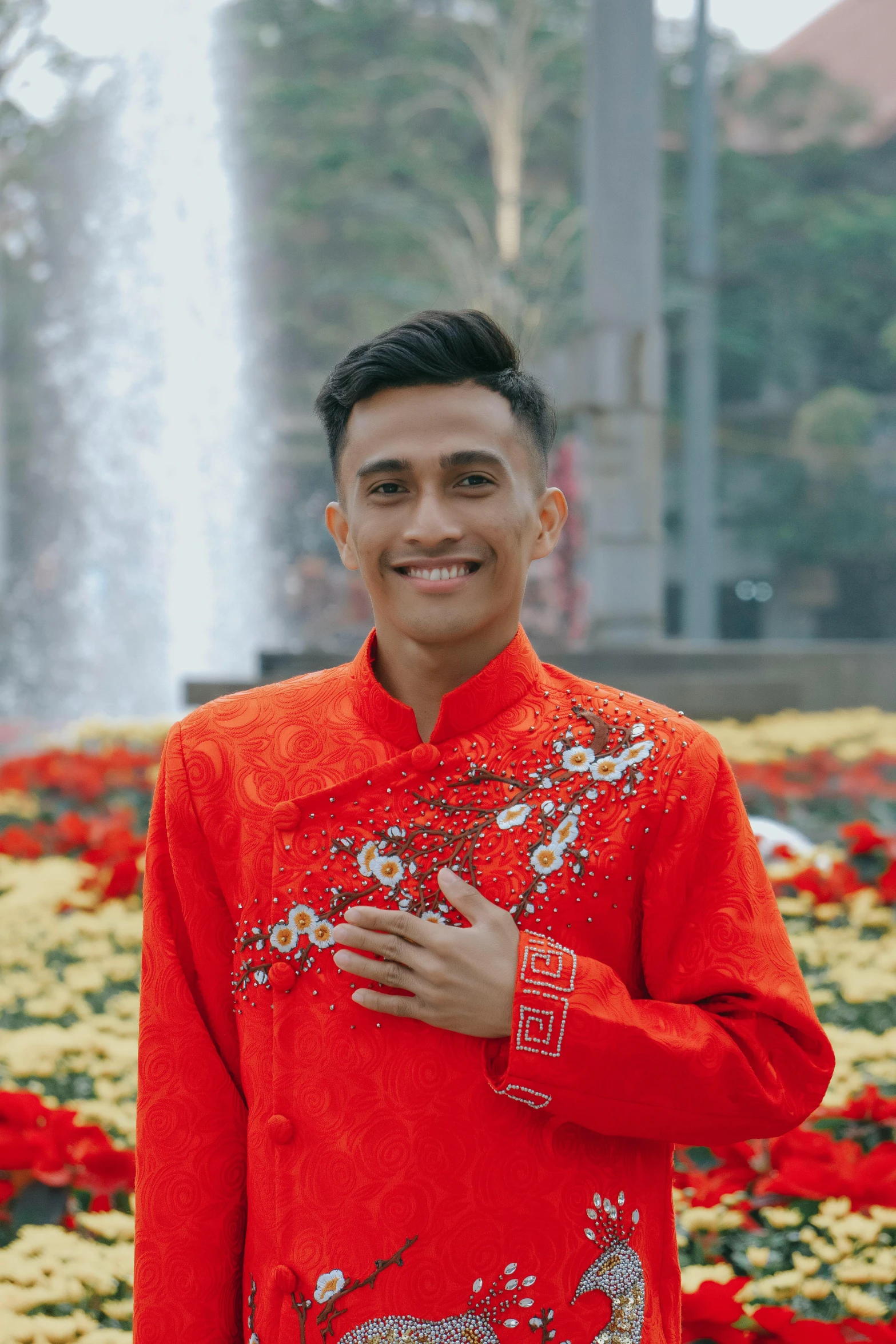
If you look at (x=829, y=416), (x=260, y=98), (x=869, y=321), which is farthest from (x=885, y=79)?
(x=260, y=98)

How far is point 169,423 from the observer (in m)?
16.7

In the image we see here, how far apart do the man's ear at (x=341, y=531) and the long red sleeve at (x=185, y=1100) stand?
0.82ft

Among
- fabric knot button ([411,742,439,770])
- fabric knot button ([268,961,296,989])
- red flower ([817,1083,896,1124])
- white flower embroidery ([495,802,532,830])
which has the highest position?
fabric knot button ([411,742,439,770])

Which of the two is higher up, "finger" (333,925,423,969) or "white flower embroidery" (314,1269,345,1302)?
"finger" (333,925,423,969)

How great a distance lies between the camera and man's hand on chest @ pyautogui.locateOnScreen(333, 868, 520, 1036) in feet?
4.09

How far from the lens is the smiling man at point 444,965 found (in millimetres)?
1271

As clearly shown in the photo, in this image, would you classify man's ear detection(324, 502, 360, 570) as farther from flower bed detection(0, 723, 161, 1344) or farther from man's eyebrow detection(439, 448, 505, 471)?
flower bed detection(0, 723, 161, 1344)

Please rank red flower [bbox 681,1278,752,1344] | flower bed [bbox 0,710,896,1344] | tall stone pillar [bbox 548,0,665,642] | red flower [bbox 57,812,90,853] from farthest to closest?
tall stone pillar [bbox 548,0,665,642]
red flower [bbox 57,812,90,853]
flower bed [bbox 0,710,896,1344]
red flower [bbox 681,1278,752,1344]

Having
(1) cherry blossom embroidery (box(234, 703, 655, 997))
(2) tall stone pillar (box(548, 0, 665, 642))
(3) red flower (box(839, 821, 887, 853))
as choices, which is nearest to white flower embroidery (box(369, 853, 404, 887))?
(1) cherry blossom embroidery (box(234, 703, 655, 997))

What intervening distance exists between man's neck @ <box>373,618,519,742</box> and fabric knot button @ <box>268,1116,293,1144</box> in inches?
15.1

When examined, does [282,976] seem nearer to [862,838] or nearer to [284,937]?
[284,937]

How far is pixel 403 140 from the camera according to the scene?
25672 mm

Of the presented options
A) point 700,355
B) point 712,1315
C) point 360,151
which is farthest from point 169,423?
point 712,1315

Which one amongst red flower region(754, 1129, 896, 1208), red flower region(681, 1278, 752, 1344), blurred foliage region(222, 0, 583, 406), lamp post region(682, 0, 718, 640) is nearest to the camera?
red flower region(681, 1278, 752, 1344)
